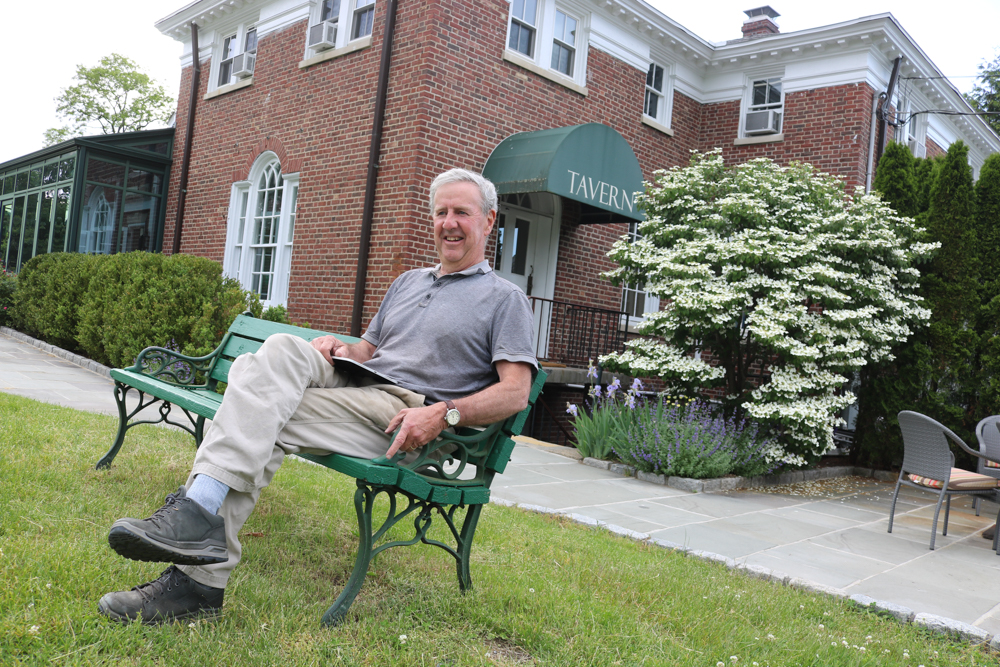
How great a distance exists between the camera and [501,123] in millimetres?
9875

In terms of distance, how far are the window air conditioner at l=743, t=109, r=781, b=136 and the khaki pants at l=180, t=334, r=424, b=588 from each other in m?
11.1

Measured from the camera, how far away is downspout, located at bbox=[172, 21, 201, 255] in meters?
13.5

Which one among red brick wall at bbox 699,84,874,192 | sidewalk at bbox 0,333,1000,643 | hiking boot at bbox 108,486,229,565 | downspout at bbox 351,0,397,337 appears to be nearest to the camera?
hiking boot at bbox 108,486,229,565

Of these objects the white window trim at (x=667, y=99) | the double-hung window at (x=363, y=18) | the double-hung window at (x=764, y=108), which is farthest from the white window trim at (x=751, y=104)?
the double-hung window at (x=363, y=18)

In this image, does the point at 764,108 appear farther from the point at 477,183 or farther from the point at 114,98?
the point at 114,98

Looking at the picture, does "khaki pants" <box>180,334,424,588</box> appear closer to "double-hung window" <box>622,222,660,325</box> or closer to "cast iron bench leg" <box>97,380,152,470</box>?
"cast iron bench leg" <box>97,380,152,470</box>

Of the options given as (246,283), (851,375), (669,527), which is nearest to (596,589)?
(669,527)

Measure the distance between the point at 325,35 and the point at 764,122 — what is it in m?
7.06

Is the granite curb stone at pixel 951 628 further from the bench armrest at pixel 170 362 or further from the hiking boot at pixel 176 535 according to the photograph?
the bench armrest at pixel 170 362

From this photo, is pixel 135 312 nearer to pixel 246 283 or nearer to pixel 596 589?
pixel 246 283

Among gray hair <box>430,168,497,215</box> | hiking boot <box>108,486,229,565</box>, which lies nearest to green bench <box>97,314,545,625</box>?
hiking boot <box>108,486,229,565</box>

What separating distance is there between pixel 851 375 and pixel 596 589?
21.5 feet

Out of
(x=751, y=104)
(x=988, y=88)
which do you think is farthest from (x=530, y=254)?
(x=988, y=88)

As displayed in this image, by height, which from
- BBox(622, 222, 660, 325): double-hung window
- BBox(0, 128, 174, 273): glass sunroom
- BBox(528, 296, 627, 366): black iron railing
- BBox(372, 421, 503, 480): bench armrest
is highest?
BBox(0, 128, 174, 273): glass sunroom
